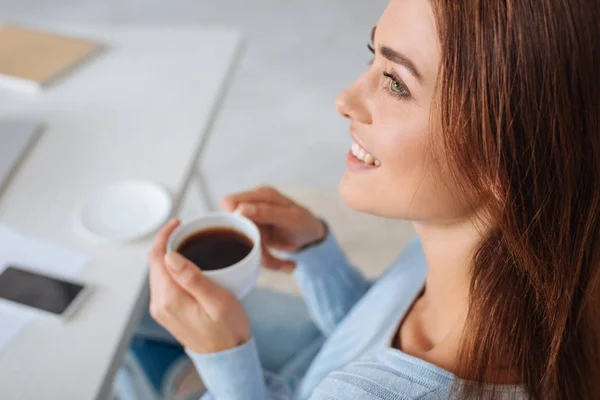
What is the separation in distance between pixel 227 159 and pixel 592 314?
1.52 metres

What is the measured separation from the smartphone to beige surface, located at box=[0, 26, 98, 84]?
482 mm

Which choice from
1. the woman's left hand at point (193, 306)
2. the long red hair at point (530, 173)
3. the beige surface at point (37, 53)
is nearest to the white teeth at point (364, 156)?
the long red hair at point (530, 173)

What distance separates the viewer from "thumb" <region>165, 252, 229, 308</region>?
0.65m

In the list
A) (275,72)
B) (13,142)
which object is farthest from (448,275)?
(275,72)

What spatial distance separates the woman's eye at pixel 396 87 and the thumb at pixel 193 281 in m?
0.31

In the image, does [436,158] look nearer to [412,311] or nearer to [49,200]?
[412,311]

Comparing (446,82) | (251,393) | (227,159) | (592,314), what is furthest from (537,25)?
(227,159)

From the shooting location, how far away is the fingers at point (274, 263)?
35.0 inches

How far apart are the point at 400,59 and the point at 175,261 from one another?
352 millimetres

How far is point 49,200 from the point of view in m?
0.86

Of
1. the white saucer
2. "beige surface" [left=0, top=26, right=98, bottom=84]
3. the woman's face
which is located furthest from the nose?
"beige surface" [left=0, top=26, right=98, bottom=84]

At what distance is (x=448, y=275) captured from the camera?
688mm

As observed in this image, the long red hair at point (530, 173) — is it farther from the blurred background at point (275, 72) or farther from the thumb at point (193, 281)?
the blurred background at point (275, 72)

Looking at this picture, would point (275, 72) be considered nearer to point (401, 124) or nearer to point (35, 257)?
point (35, 257)
